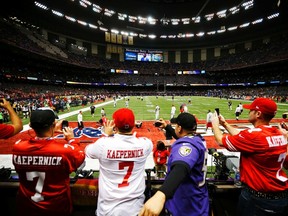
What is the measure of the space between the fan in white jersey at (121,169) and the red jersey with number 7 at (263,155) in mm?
1218

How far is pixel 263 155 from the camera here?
2262 millimetres

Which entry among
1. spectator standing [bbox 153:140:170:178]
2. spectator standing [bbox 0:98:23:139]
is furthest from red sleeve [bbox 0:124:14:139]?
spectator standing [bbox 153:140:170:178]

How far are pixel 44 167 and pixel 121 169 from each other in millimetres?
858

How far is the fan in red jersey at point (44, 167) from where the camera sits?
2.12 m

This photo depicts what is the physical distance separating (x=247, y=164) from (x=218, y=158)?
206 cm

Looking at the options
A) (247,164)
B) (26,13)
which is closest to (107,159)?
(247,164)

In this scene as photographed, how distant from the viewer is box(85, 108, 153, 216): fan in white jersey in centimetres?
210

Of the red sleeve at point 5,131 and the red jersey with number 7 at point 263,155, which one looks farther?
the red sleeve at point 5,131

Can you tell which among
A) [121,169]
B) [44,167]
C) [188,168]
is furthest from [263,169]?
[44,167]

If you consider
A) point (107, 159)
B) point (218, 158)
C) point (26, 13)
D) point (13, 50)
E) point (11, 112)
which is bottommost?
point (218, 158)

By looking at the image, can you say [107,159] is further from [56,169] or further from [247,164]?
[247,164]

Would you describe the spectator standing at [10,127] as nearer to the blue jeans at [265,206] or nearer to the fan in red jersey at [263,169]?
the fan in red jersey at [263,169]

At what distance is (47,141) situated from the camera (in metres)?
2.22

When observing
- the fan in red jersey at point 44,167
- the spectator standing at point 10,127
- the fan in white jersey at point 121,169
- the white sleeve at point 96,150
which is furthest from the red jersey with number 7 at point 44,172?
the spectator standing at point 10,127
